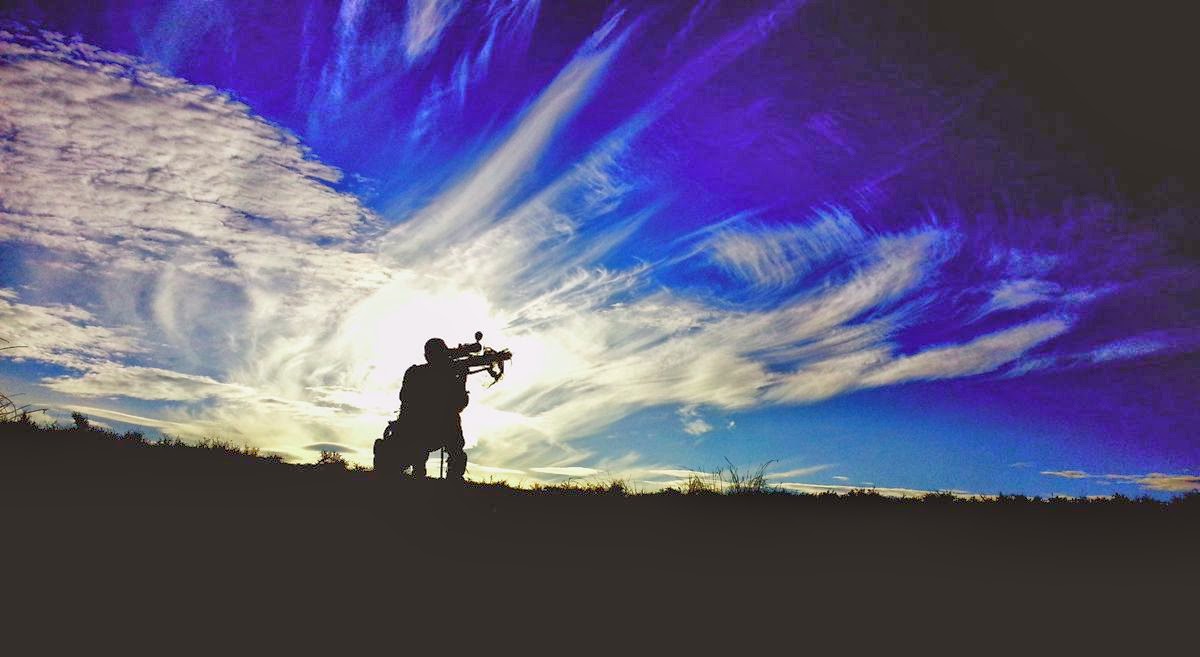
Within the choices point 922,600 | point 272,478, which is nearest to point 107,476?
point 272,478

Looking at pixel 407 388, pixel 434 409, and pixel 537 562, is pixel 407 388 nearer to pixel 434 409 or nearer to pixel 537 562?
pixel 434 409

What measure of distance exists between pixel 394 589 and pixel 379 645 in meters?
0.99

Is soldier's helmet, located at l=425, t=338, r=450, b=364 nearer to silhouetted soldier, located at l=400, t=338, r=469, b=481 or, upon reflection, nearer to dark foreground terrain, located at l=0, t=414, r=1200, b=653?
silhouetted soldier, located at l=400, t=338, r=469, b=481

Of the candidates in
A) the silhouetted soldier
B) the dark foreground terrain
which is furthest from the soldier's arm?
the dark foreground terrain

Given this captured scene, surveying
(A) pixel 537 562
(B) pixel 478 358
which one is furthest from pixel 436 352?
(A) pixel 537 562

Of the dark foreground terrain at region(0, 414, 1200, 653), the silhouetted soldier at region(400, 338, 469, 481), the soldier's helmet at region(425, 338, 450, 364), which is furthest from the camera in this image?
the soldier's helmet at region(425, 338, 450, 364)

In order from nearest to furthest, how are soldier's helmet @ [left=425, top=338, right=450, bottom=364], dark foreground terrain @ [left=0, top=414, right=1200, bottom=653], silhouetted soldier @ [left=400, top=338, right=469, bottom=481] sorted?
dark foreground terrain @ [left=0, top=414, right=1200, bottom=653]
silhouetted soldier @ [left=400, top=338, right=469, bottom=481]
soldier's helmet @ [left=425, top=338, right=450, bottom=364]

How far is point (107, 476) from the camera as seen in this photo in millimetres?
7105

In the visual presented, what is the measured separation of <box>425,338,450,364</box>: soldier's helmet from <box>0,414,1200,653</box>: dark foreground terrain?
4871mm

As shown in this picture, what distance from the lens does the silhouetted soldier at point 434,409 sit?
13.0 meters

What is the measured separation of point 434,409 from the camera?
13.2m

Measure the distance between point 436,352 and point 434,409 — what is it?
1.25 meters

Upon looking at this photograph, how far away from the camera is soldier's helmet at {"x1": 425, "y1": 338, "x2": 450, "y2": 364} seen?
13.4 m

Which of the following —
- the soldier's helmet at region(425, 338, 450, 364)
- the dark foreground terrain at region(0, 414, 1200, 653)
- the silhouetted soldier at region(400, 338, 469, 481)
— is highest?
the soldier's helmet at region(425, 338, 450, 364)
